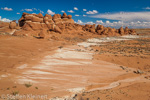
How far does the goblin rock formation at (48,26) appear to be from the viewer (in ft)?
80.8

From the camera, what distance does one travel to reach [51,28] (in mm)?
28875

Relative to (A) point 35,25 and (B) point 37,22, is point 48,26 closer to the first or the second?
(B) point 37,22

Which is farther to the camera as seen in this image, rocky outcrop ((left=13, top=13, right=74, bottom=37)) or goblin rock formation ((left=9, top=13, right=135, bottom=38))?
rocky outcrop ((left=13, top=13, right=74, bottom=37))

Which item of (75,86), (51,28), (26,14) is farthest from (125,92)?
(26,14)

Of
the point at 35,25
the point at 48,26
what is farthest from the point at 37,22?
the point at 48,26

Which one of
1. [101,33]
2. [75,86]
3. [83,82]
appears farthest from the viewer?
[101,33]

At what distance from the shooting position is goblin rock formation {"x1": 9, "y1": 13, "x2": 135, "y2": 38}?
24620 mm

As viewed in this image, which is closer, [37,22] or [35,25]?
[35,25]

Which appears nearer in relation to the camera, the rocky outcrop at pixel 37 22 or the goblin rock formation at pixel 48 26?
the goblin rock formation at pixel 48 26

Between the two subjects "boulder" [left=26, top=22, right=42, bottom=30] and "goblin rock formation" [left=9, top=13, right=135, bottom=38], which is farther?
"boulder" [left=26, top=22, right=42, bottom=30]

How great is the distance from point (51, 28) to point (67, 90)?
1026 inches

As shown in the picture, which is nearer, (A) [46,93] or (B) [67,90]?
(A) [46,93]

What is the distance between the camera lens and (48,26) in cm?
3019

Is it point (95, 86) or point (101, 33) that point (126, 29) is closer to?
point (101, 33)
